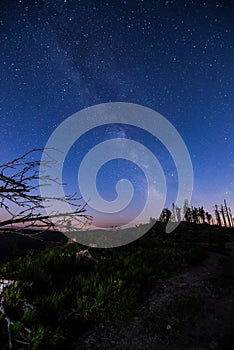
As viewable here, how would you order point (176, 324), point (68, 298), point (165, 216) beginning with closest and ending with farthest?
point (176, 324) → point (68, 298) → point (165, 216)

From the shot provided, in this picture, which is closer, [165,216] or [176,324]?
[176,324]

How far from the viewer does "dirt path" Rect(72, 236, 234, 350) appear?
463 centimetres

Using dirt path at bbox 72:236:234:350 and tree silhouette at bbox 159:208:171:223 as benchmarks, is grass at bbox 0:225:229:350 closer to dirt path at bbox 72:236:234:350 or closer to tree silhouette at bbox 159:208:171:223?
dirt path at bbox 72:236:234:350

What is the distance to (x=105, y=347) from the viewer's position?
4.55m

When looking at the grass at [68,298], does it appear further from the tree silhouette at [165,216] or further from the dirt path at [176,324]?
the tree silhouette at [165,216]

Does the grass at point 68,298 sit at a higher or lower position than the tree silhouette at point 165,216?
lower

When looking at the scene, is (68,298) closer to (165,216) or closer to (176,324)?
(176,324)

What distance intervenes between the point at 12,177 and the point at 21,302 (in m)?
4.49

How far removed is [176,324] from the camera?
208 inches

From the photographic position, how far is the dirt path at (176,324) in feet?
15.2

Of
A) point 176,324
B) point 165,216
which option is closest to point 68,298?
point 176,324

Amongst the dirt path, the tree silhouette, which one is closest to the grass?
the dirt path

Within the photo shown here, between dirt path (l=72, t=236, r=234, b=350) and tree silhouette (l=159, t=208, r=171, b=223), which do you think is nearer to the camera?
dirt path (l=72, t=236, r=234, b=350)

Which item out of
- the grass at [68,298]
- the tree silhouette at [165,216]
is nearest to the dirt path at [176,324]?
the grass at [68,298]
